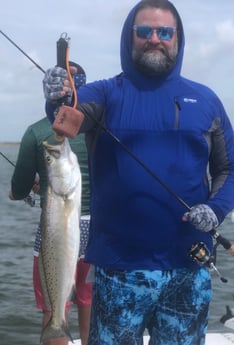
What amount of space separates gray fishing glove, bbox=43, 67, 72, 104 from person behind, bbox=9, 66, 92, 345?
1.49 metres

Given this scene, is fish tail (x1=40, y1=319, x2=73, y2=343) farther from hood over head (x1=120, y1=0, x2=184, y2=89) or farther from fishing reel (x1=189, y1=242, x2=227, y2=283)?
hood over head (x1=120, y1=0, x2=184, y2=89)

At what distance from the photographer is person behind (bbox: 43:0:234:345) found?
3.91 metres

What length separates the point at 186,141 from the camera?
3941mm

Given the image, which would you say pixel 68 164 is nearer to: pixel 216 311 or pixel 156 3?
pixel 156 3

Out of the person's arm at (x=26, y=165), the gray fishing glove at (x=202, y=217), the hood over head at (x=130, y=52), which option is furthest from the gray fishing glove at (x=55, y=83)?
the person's arm at (x=26, y=165)

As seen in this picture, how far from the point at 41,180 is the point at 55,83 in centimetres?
184

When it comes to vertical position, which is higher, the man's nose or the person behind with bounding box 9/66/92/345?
the man's nose

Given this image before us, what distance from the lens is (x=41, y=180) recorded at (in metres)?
5.43

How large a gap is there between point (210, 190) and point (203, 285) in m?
0.53

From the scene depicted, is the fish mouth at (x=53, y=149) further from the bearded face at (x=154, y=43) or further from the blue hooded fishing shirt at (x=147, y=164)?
the bearded face at (x=154, y=43)

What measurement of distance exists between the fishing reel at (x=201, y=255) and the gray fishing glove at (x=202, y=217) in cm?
11

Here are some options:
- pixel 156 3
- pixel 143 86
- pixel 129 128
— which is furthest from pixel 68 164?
pixel 156 3

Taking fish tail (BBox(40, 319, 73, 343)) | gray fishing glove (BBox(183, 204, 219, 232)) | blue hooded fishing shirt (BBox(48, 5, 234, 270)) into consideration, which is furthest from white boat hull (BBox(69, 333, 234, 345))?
gray fishing glove (BBox(183, 204, 219, 232))

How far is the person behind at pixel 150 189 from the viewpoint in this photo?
391 centimetres
